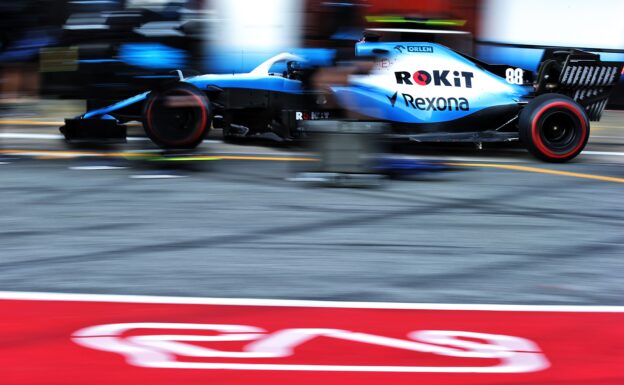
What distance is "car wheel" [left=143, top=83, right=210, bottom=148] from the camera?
324 inches

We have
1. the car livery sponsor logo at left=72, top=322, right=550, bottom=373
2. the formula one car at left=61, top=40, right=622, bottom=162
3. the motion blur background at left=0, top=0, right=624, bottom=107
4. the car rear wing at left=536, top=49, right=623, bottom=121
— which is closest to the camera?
the car livery sponsor logo at left=72, top=322, right=550, bottom=373

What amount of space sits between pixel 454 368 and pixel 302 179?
4.21 metres

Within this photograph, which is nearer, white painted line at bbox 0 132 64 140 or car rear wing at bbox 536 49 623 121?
car rear wing at bbox 536 49 623 121

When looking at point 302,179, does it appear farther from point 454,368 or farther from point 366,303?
point 454,368

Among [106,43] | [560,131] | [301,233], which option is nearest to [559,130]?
[560,131]

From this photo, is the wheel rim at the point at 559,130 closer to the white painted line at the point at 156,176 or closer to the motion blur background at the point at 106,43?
the motion blur background at the point at 106,43

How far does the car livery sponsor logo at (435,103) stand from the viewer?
862 centimetres

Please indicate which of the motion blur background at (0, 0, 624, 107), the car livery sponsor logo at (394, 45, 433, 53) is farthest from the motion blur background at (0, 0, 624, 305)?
the car livery sponsor logo at (394, 45, 433, 53)

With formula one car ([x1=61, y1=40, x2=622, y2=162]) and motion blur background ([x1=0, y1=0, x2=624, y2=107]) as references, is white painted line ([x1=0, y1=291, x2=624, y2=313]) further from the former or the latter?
formula one car ([x1=61, y1=40, x2=622, y2=162])

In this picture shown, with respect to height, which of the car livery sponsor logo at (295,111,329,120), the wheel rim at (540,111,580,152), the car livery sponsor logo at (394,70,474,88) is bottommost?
the wheel rim at (540,111,580,152)

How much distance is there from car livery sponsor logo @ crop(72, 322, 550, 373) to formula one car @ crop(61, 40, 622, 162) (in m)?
4.62

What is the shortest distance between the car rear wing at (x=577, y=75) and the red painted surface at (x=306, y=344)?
17.1ft

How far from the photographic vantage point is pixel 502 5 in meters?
14.1

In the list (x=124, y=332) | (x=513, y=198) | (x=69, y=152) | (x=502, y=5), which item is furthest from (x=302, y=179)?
(x=502, y=5)
